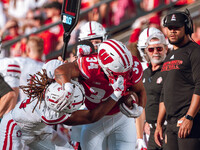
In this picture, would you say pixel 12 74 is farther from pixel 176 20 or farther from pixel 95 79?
pixel 176 20

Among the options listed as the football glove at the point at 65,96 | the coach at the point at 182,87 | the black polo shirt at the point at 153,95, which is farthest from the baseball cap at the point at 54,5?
the football glove at the point at 65,96

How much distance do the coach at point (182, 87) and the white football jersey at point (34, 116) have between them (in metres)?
1.19

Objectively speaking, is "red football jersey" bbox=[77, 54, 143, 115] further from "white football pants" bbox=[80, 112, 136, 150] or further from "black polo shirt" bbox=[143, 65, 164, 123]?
"black polo shirt" bbox=[143, 65, 164, 123]

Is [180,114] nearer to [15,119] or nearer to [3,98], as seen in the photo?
[15,119]

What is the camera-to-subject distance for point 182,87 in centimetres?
461

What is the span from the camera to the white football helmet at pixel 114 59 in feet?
12.9

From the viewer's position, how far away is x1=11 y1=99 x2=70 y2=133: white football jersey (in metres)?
4.01

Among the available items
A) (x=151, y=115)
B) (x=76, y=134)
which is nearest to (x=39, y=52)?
(x=76, y=134)

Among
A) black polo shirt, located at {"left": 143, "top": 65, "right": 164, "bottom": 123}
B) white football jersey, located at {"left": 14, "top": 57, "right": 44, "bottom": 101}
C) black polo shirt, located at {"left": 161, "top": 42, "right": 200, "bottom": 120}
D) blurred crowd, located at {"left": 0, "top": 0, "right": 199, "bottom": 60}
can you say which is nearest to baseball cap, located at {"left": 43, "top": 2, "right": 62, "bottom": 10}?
blurred crowd, located at {"left": 0, "top": 0, "right": 199, "bottom": 60}

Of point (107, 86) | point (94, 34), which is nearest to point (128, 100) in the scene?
point (107, 86)

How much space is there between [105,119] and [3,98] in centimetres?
118

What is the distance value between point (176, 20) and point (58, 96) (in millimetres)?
1702

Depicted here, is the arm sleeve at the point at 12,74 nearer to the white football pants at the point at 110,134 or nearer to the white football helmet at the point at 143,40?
the white football pants at the point at 110,134

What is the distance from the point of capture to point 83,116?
4129 millimetres
